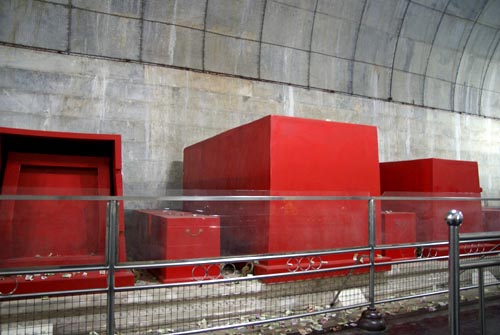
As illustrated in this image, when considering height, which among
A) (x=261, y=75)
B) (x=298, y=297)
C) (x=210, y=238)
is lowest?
(x=298, y=297)

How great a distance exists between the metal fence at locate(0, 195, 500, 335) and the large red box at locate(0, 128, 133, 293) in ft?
0.06

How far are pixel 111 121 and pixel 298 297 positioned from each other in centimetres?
454

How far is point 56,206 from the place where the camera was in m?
3.19

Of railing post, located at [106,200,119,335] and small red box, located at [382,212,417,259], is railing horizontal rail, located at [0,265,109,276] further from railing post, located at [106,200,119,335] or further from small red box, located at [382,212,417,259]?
small red box, located at [382,212,417,259]

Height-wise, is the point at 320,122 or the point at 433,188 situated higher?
the point at 320,122

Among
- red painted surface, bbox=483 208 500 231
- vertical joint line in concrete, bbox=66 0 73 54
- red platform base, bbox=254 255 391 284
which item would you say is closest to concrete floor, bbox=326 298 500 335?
red platform base, bbox=254 255 391 284

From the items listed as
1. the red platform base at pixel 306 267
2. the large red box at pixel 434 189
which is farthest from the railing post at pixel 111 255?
the large red box at pixel 434 189

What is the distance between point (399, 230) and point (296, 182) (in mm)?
1459

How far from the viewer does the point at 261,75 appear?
831 cm

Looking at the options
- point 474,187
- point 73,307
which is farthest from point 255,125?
point 474,187

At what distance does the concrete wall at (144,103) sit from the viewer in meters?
6.38

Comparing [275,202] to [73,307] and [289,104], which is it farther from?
[289,104]

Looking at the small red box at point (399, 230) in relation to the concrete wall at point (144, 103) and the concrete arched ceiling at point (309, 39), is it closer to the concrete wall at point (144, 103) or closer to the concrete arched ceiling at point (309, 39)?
the concrete wall at point (144, 103)

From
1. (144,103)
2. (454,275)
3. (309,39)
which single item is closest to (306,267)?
(454,275)
